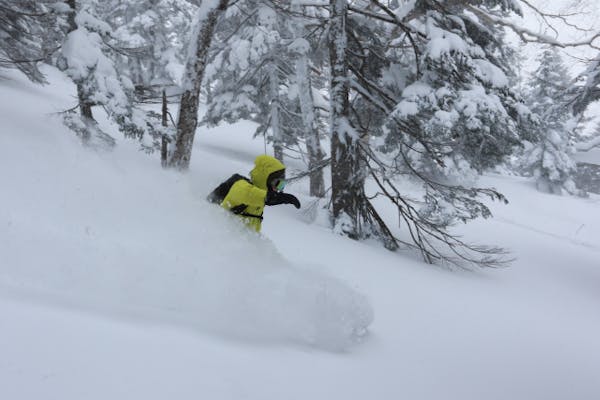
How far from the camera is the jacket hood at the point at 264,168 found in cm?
445

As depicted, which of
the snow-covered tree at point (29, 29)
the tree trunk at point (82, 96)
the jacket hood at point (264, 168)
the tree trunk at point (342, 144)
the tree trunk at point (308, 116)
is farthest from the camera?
the tree trunk at point (308, 116)

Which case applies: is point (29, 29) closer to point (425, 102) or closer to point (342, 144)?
point (342, 144)

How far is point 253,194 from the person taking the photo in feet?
14.2

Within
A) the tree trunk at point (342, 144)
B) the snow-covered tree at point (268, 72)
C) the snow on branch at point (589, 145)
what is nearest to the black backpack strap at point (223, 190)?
the tree trunk at point (342, 144)

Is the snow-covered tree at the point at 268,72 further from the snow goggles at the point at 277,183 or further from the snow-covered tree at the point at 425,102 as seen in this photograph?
the snow goggles at the point at 277,183

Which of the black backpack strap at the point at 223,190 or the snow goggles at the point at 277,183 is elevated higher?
the snow goggles at the point at 277,183

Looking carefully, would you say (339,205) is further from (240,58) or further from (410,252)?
(240,58)

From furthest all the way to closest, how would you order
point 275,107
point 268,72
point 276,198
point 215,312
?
point 275,107 → point 268,72 → point 276,198 → point 215,312

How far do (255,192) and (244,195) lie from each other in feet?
0.39

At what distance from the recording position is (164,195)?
5602 millimetres

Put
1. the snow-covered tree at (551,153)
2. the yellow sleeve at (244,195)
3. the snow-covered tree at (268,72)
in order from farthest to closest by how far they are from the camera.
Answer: the snow-covered tree at (551,153) < the snow-covered tree at (268,72) < the yellow sleeve at (244,195)

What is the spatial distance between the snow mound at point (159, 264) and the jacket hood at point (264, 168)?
1.68 feet

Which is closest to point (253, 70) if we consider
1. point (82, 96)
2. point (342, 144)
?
point (342, 144)

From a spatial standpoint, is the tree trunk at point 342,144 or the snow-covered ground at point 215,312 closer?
the snow-covered ground at point 215,312
